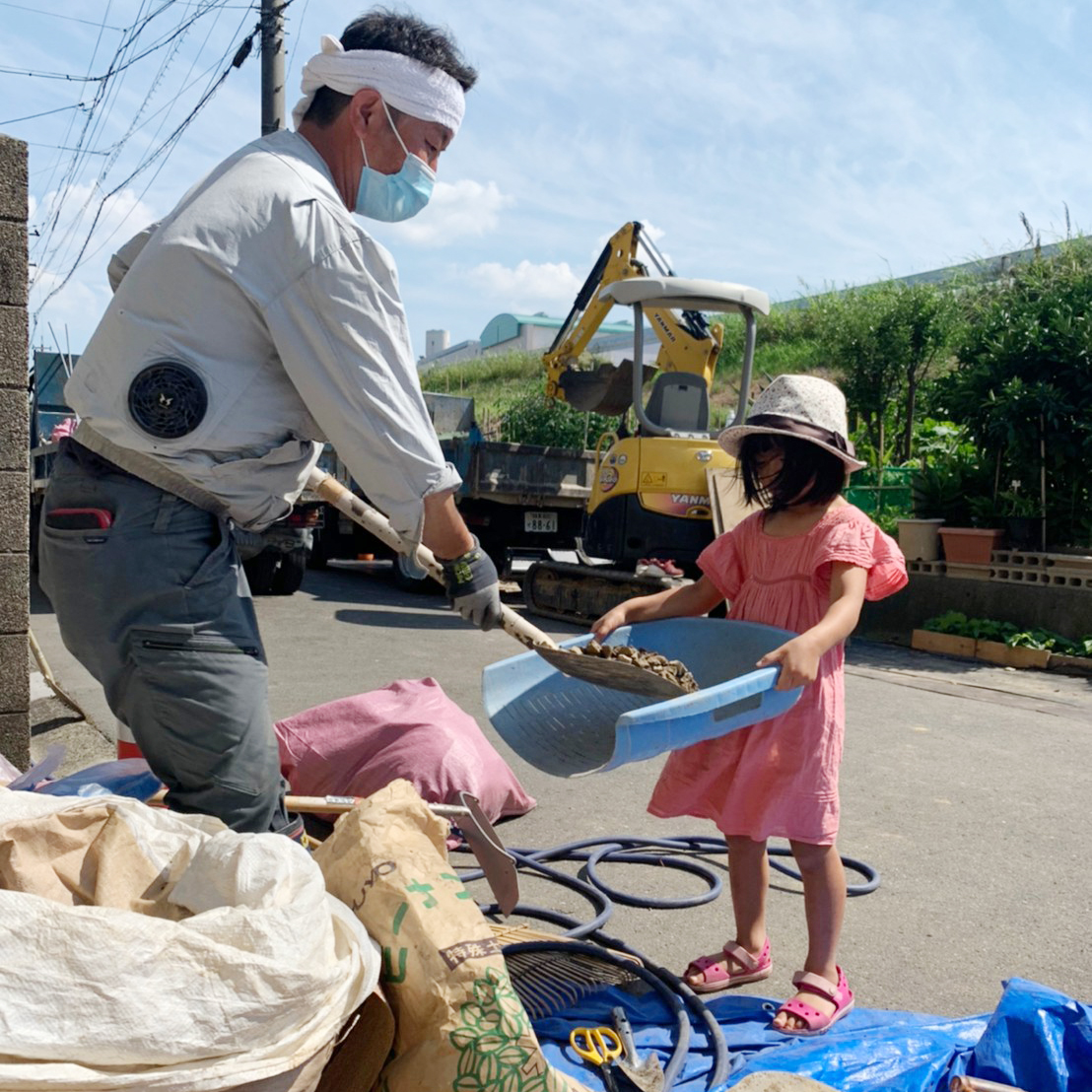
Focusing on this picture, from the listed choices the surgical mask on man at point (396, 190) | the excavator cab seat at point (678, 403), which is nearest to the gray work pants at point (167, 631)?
the surgical mask on man at point (396, 190)

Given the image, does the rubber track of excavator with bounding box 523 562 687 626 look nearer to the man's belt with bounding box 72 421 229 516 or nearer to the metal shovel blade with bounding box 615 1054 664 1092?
the metal shovel blade with bounding box 615 1054 664 1092

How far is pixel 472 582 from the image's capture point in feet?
8.18

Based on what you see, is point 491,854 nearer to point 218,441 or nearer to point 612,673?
point 612,673

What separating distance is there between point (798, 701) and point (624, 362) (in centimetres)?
861

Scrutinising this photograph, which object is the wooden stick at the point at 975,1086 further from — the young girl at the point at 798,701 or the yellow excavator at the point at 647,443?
the yellow excavator at the point at 647,443

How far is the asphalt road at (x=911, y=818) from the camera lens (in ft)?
10.6

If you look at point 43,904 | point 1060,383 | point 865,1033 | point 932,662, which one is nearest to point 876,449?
point 1060,383

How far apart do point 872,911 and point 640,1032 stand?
4.19 feet

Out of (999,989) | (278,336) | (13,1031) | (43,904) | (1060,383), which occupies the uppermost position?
(1060,383)

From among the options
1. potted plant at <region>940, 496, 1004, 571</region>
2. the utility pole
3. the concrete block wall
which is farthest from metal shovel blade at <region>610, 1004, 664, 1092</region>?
the utility pole

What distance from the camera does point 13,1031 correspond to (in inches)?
55.6

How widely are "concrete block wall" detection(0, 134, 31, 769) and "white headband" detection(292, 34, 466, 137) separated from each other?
2038mm

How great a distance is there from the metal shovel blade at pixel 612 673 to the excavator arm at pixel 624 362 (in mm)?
7907

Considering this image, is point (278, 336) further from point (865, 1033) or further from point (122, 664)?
point (865, 1033)
